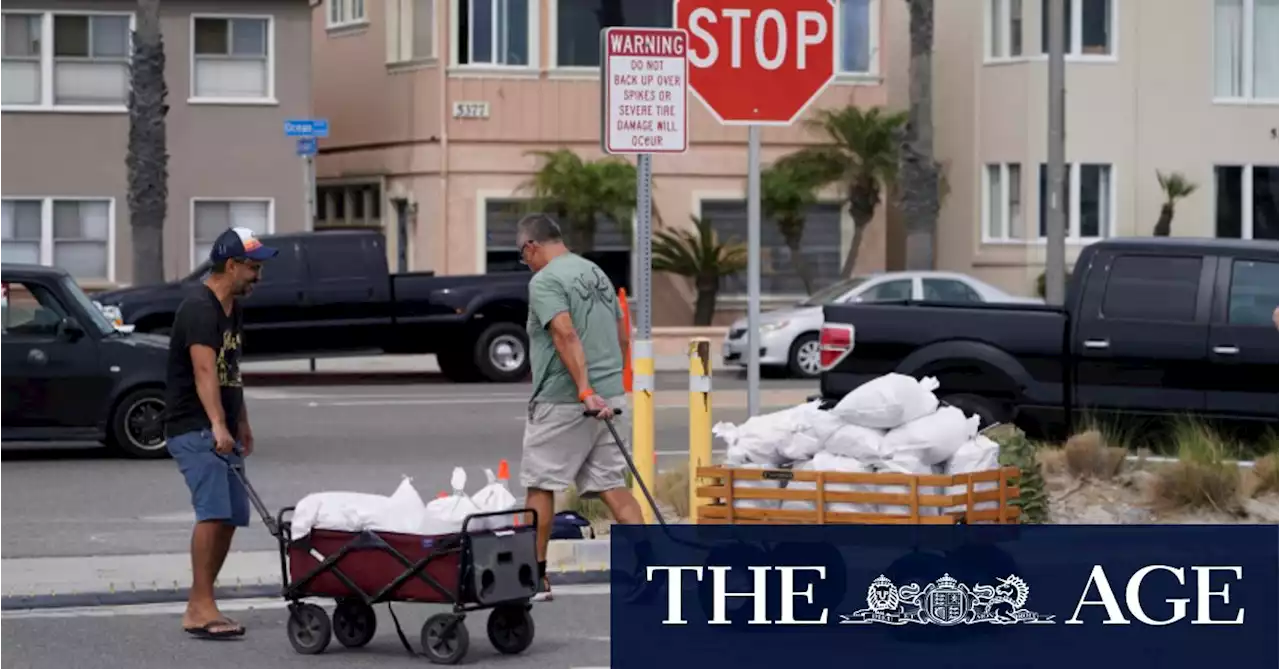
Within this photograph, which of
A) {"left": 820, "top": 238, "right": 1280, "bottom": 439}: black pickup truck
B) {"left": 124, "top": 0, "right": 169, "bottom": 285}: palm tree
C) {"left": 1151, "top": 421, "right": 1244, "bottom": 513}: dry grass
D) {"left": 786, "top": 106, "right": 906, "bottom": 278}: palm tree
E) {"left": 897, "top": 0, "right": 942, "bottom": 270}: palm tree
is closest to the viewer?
{"left": 1151, "top": 421, "right": 1244, "bottom": 513}: dry grass

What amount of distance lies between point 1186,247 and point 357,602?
7.34m

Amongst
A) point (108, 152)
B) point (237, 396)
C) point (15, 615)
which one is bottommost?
point (15, 615)

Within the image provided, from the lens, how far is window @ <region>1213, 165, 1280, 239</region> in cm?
3988

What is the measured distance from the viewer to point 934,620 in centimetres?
711

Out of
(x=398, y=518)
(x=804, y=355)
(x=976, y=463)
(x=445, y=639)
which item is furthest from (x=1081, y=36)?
(x=445, y=639)

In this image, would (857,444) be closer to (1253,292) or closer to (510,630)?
(510,630)

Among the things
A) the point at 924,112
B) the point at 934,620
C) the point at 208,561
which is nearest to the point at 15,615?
the point at 208,561

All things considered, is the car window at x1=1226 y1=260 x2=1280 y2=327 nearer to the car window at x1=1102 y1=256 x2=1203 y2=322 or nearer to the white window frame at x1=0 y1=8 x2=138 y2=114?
the car window at x1=1102 y1=256 x2=1203 y2=322

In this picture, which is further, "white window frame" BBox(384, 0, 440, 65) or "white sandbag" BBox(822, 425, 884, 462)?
"white window frame" BBox(384, 0, 440, 65)

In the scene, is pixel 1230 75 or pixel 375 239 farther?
pixel 1230 75

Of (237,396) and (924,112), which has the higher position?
(924,112)

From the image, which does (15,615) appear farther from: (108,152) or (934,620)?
(108,152)

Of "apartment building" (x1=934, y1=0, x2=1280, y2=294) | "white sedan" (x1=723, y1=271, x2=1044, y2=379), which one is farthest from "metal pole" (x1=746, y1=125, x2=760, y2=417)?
"apartment building" (x1=934, y1=0, x2=1280, y2=294)

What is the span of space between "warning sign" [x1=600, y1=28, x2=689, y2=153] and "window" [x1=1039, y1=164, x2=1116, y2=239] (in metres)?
27.3
